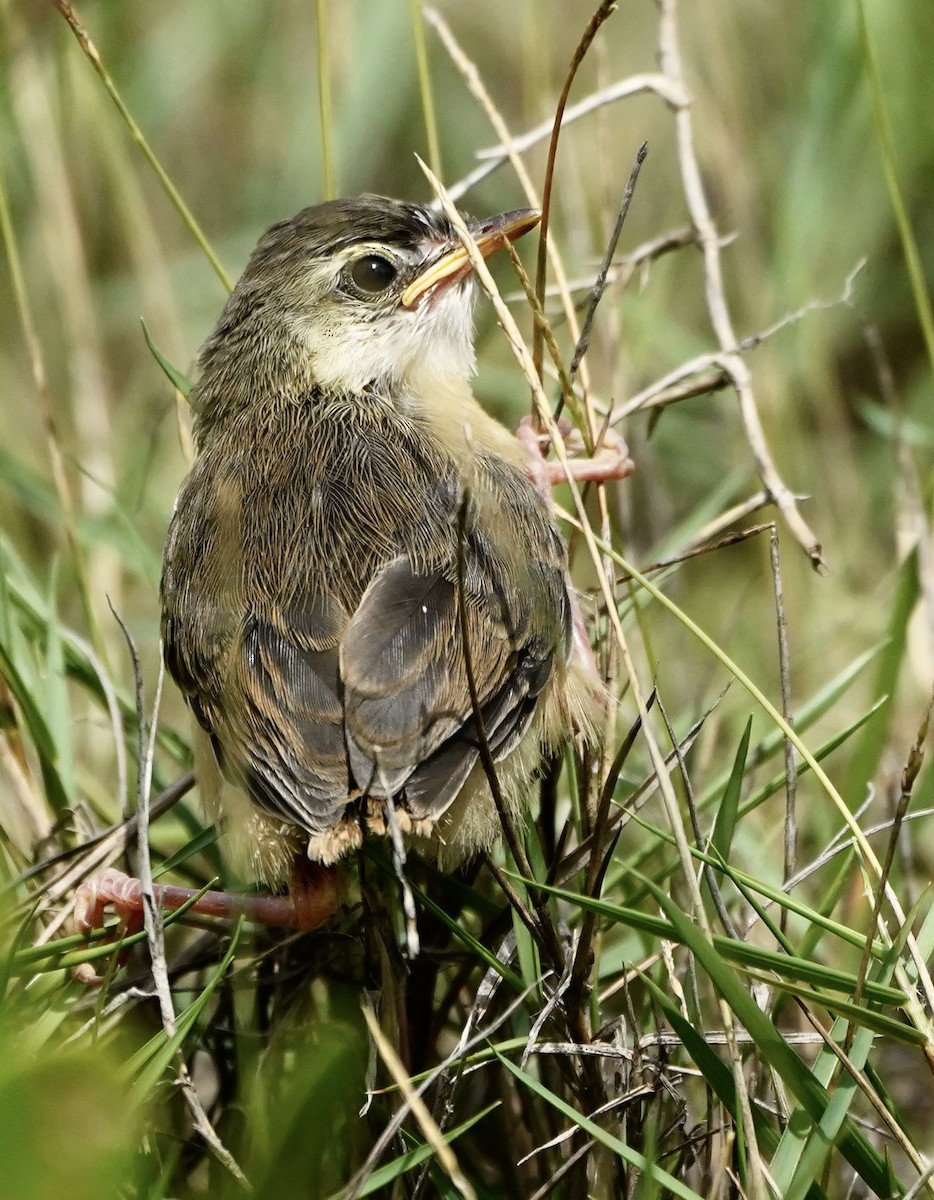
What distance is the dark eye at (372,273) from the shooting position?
3.59 meters

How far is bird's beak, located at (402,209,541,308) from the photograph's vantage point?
3.37 meters

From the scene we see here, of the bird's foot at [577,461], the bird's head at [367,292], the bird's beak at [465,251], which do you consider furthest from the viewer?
the bird's head at [367,292]

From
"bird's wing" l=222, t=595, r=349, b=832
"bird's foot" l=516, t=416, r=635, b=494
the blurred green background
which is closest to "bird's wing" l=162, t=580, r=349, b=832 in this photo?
"bird's wing" l=222, t=595, r=349, b=832

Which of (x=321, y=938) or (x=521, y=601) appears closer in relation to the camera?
(x=521, y=601)

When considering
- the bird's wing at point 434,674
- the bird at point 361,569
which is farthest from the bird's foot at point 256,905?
the bird's wing at point 434,674

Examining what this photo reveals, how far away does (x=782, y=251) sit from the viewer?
5.05 m

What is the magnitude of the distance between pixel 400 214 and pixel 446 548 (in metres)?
1.09

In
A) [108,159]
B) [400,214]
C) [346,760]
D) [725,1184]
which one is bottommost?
[725,1184]

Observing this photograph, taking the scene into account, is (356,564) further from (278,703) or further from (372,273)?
(372,273)

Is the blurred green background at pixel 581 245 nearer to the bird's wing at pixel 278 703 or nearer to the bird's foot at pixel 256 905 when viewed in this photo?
the bird's foot at pixel 256 905

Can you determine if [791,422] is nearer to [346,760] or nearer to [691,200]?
[691,200]

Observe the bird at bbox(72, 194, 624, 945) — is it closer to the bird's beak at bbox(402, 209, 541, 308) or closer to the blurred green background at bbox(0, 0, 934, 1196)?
the bird's beak at bbox(402, 209, 541, 308)

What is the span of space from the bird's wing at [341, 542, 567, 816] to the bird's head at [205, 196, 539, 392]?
834 millimetres

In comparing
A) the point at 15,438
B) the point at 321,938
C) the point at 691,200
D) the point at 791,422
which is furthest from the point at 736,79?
the point at 321,938
